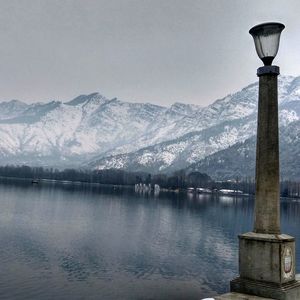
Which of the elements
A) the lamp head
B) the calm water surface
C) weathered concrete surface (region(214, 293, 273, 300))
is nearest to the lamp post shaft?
the lamp head

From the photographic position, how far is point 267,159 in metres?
15.3

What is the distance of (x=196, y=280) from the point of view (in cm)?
4881

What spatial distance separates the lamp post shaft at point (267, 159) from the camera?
14.9m

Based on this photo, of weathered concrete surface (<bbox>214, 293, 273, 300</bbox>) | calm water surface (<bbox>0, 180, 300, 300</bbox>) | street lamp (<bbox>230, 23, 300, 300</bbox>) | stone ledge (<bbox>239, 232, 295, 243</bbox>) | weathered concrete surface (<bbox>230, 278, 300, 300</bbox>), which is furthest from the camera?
calm water surface (<bbox>0, 180, 300, 300</bbox>)

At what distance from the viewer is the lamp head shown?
15.7 metres

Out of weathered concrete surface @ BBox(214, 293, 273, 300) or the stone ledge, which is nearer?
weathered concrete surface @ BBox(214, 293, 273, 300)

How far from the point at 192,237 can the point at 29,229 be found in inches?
1268

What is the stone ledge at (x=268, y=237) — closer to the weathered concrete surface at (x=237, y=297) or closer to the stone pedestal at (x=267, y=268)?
the stone pedestal at (x=267, y=268)

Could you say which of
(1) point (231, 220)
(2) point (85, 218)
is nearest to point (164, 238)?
(2) point (85, 218)

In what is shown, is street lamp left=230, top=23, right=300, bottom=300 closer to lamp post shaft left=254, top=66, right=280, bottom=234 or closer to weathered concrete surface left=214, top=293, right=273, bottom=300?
lamp post shaft left=254, top=66, right=280, bottom=234

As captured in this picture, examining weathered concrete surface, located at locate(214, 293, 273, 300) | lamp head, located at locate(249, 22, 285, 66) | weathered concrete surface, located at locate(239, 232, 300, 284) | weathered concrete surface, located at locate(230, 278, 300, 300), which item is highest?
lamp head, located at locate(249, 22, 285, 66)

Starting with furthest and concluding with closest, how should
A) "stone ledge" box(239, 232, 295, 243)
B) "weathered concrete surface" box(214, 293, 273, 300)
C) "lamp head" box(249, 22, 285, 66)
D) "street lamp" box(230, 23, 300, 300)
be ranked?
"lamp head" box(249, 22, 285, 66), "stone ledge" box(239, 232, 295, 243), "street lamp" box(230, 23, 300, 300), "weathered concrete surface" box(214, 293, 273, 300)

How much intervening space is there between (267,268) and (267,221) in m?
1.66

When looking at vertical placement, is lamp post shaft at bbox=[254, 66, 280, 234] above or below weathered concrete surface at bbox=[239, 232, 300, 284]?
above
